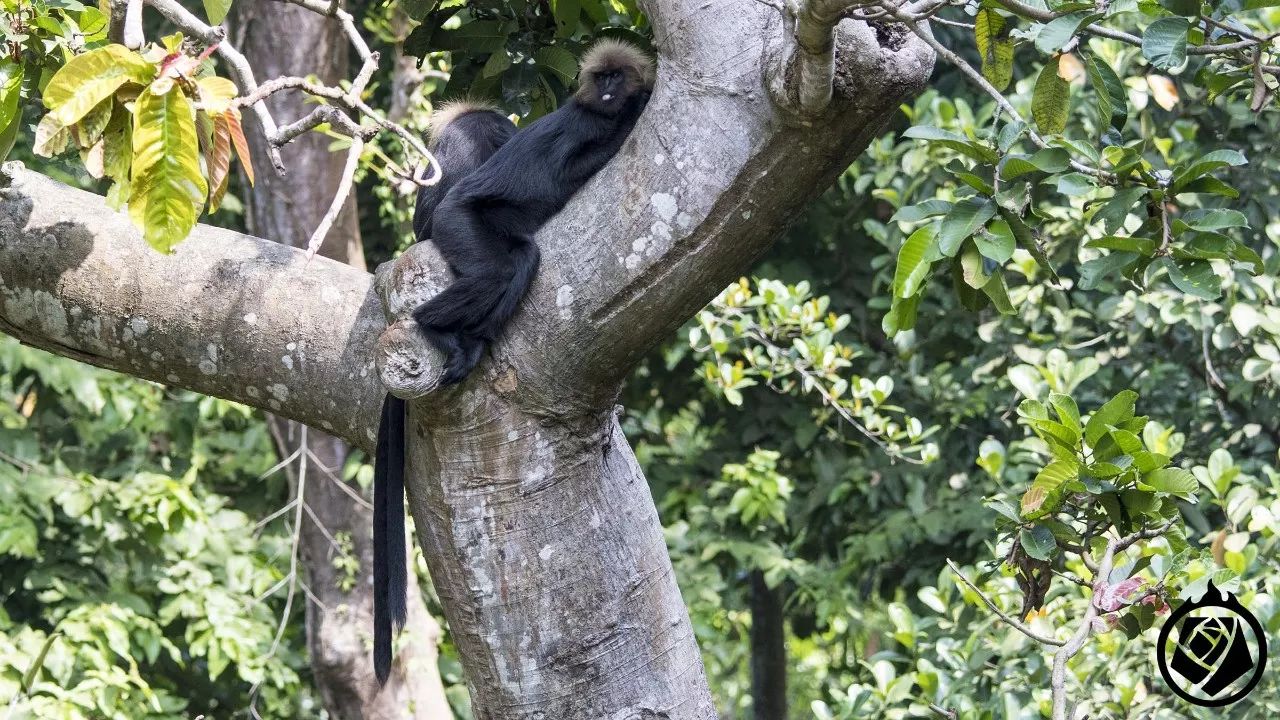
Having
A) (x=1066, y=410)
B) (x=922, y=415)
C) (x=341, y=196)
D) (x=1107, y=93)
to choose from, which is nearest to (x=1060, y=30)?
(x=1107, y=93)

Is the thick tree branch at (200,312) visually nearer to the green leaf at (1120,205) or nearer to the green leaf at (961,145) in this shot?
the green leaf at (961,145)

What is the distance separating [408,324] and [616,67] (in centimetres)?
106

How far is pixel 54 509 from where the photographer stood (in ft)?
14.4

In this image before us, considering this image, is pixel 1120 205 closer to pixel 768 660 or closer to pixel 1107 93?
pixel 1107 93

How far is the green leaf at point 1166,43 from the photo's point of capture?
55.3 inches

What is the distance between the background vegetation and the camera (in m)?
1.65

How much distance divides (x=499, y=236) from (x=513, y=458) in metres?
0.51

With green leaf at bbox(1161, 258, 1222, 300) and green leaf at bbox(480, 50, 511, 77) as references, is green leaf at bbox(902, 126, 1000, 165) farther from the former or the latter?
green leaf at bbox(480, 50, 511, 77)

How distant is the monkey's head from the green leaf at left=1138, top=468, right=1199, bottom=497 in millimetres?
1290

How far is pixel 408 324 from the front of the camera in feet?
5.53

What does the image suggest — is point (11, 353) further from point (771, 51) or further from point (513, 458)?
point (771, 51)

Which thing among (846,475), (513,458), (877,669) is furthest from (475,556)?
(846,475)

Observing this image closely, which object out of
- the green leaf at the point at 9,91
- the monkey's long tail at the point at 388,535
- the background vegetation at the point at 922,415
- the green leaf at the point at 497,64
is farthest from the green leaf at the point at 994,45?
the green leaf at the point at 9,91

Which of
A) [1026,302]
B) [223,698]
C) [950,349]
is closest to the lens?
[1026,302]
